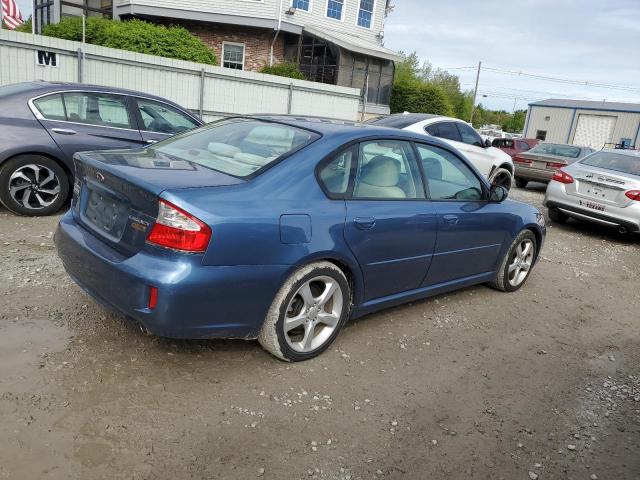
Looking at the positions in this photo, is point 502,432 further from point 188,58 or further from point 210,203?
point 188,58

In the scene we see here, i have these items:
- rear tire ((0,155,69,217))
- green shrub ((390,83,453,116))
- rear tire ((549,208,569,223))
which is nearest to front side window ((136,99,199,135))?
rear tire ((0,155,69,217))

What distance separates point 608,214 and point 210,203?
292 inches

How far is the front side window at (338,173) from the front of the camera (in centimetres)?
355

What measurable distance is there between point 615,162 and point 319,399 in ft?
27.1

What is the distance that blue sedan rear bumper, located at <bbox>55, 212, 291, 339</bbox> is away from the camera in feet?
9.52

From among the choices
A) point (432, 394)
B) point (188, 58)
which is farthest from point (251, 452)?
point (188, 58)

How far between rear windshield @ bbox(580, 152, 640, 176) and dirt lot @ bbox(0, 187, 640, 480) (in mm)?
5272

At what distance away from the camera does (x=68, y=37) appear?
19.2 m

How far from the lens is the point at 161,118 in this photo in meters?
A: 7.23

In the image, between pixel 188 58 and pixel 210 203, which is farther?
pixel 188 58

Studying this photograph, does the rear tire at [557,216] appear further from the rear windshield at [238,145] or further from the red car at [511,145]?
the red car at [511,145]

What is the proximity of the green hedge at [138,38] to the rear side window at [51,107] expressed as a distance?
13.1m

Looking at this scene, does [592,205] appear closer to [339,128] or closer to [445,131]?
[445,131]

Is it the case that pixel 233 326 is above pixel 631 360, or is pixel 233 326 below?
above
